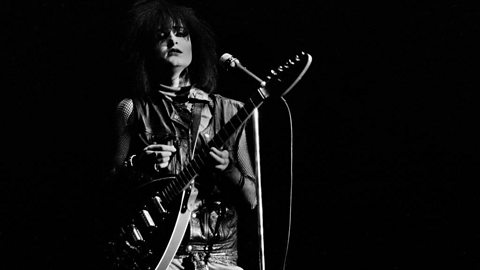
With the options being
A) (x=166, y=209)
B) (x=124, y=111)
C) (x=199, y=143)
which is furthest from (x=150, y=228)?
(x=124, y=111)

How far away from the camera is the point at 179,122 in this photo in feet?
6.41

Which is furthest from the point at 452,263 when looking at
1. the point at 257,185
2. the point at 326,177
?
the point at 257,185

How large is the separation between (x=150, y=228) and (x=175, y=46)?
660mm

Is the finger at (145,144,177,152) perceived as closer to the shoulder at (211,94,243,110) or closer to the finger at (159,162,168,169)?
the finger at (159,162,168,169)

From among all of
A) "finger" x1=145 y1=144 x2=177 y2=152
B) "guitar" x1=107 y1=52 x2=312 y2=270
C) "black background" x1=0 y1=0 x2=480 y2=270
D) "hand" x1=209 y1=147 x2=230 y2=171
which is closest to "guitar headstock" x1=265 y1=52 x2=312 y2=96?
"guitar" x1=107 y1=52 x2=312 y2=270

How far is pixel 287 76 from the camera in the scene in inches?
67.5

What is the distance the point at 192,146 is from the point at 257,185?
1.03 feet

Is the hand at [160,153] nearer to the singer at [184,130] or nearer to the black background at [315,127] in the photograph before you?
the singer at [184,130]

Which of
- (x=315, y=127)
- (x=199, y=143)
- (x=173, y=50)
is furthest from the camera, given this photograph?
(x=315, y=127)

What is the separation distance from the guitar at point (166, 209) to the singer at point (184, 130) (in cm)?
2

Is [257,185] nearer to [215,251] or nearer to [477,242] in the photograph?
[215,251]

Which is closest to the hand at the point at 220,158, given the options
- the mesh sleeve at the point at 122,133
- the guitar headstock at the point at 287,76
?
the guitar headstock at the point at 287,76

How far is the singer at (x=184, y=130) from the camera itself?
179cm

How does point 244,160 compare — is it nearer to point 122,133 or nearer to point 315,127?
point 122,133
